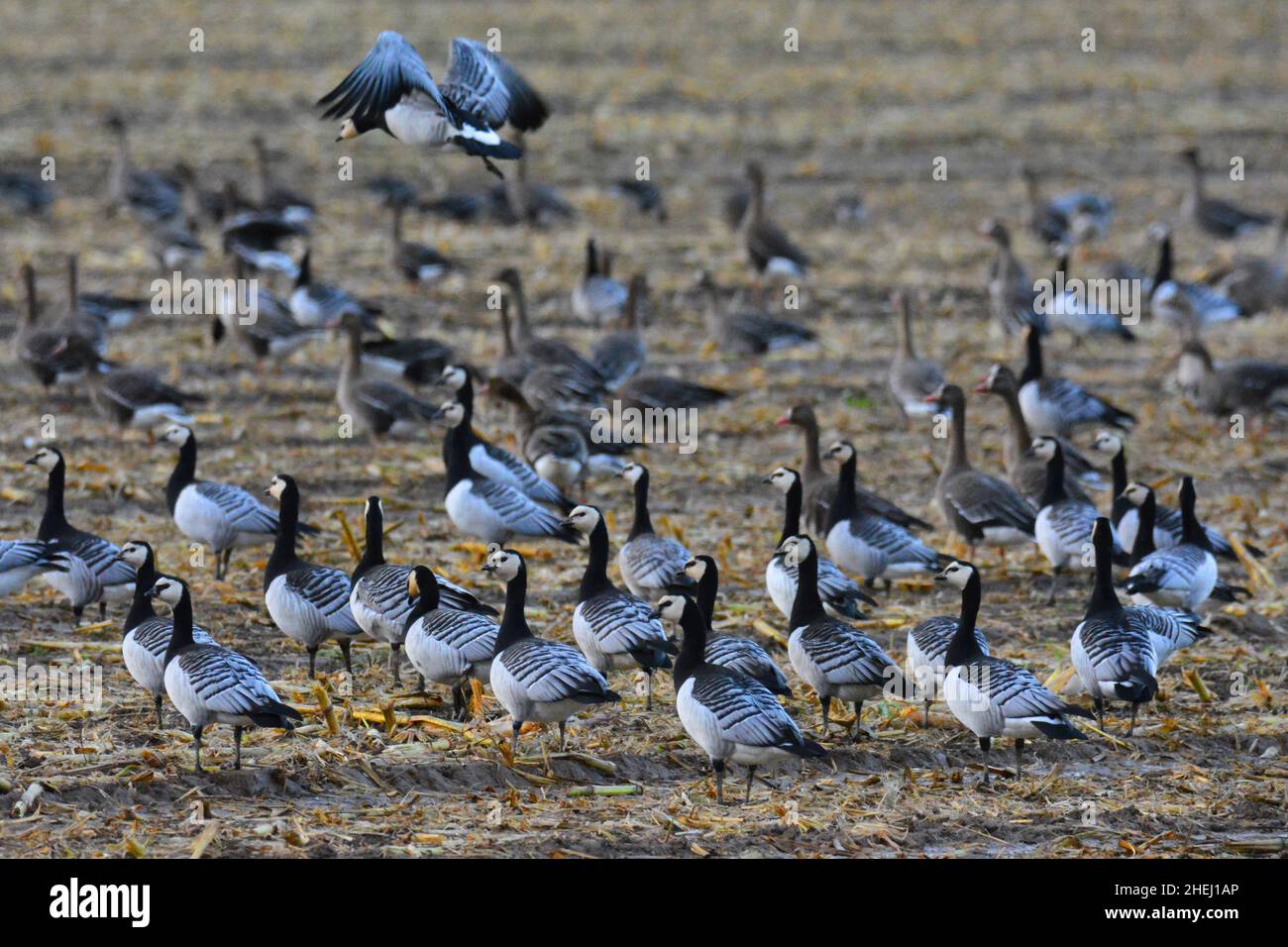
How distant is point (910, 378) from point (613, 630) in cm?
714

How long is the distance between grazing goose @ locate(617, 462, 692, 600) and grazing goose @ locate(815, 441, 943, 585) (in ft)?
4.36

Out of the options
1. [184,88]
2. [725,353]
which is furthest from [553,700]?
[184,88]

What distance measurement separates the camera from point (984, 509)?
12945mm

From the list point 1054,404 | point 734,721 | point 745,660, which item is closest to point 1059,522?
point 1054,404

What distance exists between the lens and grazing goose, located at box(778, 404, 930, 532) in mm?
13055

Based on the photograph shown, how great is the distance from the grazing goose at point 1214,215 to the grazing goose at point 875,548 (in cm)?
1374

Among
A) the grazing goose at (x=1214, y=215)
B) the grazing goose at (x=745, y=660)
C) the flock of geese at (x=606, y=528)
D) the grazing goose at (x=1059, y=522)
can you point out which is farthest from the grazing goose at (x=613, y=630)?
the grazing goose at (x=1214, y=215)

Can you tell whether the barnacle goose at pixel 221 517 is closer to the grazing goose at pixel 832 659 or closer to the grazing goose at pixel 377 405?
the grazing goose at pixel 377 405

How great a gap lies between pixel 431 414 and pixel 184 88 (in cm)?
1834

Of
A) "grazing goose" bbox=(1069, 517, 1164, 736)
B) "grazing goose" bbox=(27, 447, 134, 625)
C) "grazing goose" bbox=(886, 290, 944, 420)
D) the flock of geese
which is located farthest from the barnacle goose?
"grazing goose" bbox=(886, 290, 944, 420)

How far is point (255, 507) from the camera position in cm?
1221

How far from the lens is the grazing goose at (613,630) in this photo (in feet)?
32.8

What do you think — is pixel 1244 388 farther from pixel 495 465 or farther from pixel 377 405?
pixel 377 405
